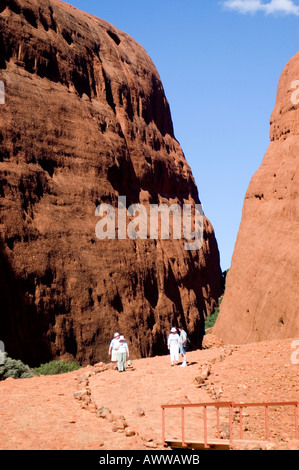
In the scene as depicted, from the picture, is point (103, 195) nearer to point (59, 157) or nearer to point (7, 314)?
point (59, 157)

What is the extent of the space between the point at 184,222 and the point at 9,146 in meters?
21.3

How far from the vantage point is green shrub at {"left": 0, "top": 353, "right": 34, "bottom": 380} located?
86.5 ft

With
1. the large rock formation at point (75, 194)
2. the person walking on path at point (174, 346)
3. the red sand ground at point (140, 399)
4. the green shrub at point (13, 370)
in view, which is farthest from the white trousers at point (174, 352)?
the large rock formation at point (75, 194)

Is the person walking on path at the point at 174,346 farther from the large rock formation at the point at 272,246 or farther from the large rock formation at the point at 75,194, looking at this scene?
the large rock formation at the point at 75,194

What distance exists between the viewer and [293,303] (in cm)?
3325

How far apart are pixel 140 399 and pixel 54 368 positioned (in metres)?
11.9

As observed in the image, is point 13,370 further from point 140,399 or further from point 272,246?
point 272,246

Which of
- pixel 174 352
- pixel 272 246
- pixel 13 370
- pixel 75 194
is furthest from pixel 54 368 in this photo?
pixel 272 246

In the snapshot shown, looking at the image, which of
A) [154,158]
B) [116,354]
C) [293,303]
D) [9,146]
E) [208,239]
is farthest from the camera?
[208,239]

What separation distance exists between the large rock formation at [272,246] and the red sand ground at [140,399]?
303 inches

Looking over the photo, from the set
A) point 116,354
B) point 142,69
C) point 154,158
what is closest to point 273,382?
point 116,354

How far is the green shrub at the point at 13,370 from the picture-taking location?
86.5 feet

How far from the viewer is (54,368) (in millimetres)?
31578

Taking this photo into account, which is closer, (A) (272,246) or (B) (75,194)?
(A) (272,246)
